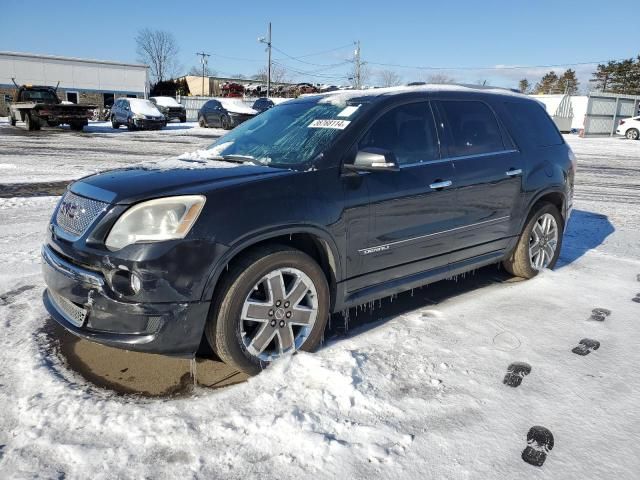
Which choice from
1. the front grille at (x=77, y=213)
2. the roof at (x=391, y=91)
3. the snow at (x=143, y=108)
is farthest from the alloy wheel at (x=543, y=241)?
the snow at (x=143, y=108)

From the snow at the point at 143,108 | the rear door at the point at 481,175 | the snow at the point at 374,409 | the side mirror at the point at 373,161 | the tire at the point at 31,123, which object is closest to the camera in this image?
the snow at the point at 374,409

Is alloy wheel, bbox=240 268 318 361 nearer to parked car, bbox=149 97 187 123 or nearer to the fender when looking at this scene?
the fender

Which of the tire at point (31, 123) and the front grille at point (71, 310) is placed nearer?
the front grille at point (71, 310)

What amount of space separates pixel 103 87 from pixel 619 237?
48202mm

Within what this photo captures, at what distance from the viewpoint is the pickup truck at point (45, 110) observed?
2162 cm

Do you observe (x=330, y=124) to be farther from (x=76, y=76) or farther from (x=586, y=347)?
(x=76, y=76)

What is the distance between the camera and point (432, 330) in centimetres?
355

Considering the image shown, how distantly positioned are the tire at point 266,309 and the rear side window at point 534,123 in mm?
2619

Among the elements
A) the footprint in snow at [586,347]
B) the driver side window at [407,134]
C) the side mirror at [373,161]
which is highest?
the driver side window at [407,134]

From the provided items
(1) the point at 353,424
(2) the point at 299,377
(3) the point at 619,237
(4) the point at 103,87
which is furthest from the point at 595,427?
(4) the point at 103,87

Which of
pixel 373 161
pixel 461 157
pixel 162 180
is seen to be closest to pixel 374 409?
pixel 373 161

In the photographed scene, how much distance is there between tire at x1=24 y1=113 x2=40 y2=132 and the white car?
30463 millimetres

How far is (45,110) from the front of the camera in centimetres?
2152

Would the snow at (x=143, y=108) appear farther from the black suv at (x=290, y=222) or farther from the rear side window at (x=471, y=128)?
the rear side window at (x=471, y=128)
